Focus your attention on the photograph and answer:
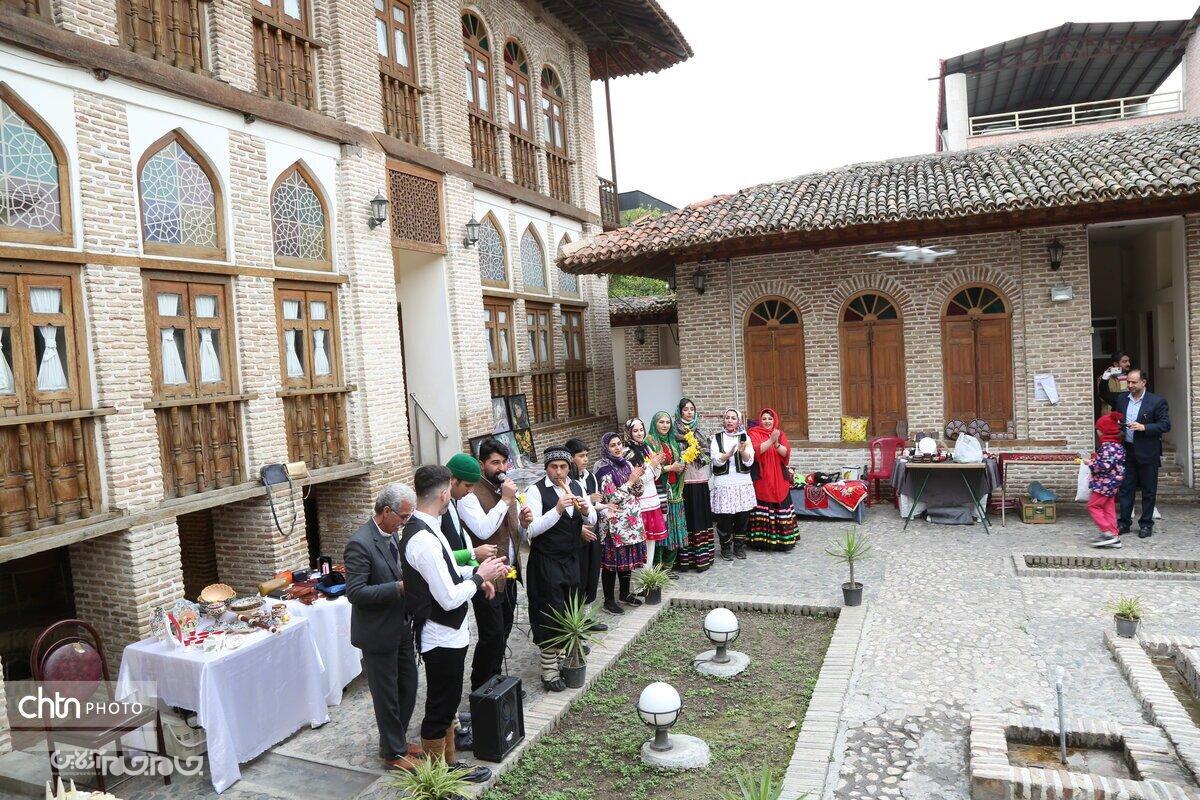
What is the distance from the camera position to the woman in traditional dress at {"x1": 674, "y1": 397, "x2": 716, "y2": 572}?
9.01m

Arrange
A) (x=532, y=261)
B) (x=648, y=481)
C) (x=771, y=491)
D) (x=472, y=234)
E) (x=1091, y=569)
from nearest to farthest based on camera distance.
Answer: (x=648, y=481)
(x=1091, y=569)
(x=771, y=491)
(x=472, y=234)
(x=532, y=261)

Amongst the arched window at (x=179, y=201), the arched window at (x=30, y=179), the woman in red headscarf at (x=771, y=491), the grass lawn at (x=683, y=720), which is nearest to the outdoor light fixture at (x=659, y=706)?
the grass lawn at (x=683, y=720)

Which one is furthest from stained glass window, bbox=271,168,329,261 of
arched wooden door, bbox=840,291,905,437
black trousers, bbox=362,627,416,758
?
arched wooden door, bbox=840,291,905,437

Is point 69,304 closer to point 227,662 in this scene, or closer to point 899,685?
point 227,662

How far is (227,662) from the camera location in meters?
5.25

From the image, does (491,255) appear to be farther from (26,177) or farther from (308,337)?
(26,177)

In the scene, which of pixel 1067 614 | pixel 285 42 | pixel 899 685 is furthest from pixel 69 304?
pixel 1067 614

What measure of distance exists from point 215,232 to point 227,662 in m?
4.78

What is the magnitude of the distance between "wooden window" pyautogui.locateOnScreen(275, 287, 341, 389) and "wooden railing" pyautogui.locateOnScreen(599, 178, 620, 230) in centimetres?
935

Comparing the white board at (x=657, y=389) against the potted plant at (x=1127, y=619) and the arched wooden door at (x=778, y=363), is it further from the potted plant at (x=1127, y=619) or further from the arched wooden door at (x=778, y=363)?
the potted plant at (x=1127, y=619)

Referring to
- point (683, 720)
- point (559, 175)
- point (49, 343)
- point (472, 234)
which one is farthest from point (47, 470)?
point (559, 175)

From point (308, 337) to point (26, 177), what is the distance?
339 cm

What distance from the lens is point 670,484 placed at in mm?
8750

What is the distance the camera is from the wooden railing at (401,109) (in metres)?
10.9
